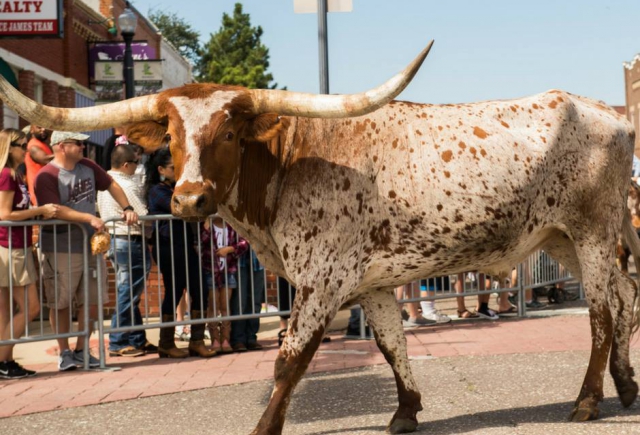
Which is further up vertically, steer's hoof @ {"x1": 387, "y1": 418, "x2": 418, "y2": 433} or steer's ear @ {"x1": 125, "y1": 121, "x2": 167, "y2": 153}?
steer's ear @ {"x1": 125, "y1": 121, "x2": 167, "y2": 153}

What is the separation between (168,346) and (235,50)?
66.1m

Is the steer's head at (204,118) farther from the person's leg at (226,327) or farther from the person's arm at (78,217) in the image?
the person's leg at (226,327)

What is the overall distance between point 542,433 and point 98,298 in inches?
178

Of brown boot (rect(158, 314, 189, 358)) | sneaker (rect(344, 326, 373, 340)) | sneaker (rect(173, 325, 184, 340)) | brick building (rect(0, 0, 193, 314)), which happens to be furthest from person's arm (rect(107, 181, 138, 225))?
brick building (rect(0, 0, 193, 314))

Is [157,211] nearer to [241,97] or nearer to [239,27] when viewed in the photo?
[241,97]

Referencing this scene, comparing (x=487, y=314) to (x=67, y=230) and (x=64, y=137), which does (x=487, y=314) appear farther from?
(x=64, y=137)

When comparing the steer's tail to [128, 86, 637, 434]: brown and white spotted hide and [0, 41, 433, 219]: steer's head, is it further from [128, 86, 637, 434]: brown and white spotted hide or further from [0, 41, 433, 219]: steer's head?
[0, 41, 433, 219]: steer's head

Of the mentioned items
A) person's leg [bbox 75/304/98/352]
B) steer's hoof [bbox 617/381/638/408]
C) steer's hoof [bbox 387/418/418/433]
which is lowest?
steer's hoof [bbox 387/418/418/433]

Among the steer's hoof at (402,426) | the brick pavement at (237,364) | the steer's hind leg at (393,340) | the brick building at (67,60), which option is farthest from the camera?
the brick building at (67,60)

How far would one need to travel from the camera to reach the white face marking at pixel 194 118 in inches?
187

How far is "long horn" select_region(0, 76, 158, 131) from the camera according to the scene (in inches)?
199

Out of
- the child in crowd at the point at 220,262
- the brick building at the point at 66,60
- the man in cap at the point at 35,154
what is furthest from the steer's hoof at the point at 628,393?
the brick building at the point at 66,60

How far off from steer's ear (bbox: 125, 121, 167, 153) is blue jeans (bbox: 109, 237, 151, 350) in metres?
3.59

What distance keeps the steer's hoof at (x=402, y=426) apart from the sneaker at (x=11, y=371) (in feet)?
12.4
